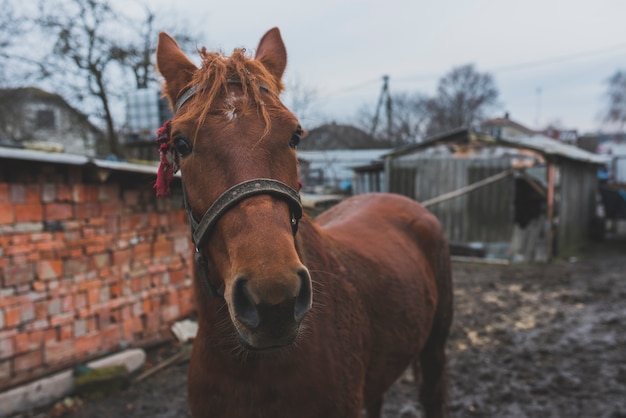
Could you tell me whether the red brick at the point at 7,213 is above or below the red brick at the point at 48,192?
below

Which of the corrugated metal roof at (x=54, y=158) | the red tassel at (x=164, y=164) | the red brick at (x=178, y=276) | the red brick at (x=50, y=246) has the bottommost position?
the red brick at (x=178, y=276)

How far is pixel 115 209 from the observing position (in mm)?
5238

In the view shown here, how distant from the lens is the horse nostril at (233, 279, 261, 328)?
121 cm

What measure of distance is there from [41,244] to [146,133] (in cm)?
678

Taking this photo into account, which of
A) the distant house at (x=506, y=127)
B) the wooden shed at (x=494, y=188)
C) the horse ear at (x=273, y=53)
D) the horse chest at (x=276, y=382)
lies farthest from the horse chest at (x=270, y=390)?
the distant house at (x=506, y=127)

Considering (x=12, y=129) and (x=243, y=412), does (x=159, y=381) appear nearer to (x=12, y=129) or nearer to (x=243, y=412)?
(x=243, y=412)

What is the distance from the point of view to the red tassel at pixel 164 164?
69.8 inches

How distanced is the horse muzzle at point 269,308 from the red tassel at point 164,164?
0.84m

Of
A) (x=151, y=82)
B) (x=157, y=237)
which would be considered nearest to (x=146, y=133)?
(x=151, y=82)

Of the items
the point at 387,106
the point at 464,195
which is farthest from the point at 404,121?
the point at 464,195

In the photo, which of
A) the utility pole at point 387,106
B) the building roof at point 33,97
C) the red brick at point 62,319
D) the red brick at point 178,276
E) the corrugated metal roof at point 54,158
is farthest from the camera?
the utility pole at point 387,106

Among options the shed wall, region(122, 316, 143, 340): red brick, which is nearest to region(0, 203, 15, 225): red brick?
region(122, 316, 143, 340): red brick

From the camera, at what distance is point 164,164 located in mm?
1844

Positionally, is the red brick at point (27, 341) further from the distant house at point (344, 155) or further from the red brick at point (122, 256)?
the distant house at point (344, 155)
